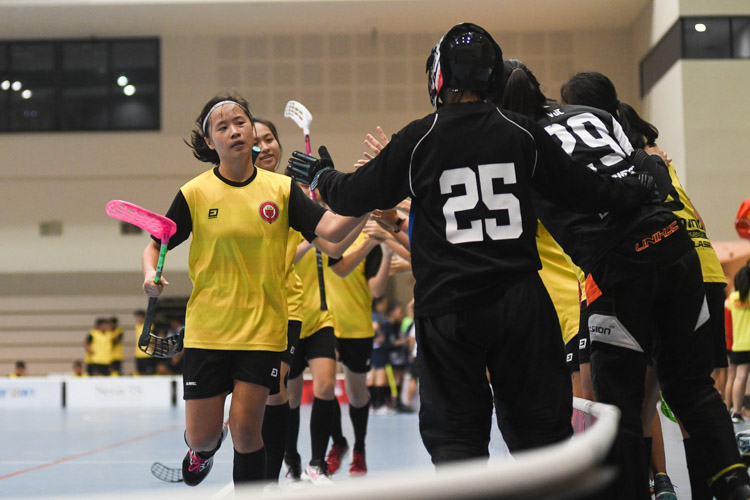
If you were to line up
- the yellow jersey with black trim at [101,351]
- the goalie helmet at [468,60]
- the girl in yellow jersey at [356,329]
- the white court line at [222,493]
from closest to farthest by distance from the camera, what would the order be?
the white court line at [222,493]
the goalie helmet at [468,60]
the girl in yellow jersey at [356,329]
the yellow jersey with black trim at [101,351]

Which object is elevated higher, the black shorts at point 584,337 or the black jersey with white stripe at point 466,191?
the black jersey with white stripe at point 466,191

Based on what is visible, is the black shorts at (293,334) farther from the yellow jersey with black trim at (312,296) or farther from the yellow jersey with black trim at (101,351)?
the yellow jersey with black trim at (101,351)

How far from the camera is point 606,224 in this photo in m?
2.79

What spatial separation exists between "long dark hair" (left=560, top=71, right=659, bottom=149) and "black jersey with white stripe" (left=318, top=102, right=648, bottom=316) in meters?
0.84

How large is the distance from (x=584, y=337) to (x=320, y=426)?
2206mm

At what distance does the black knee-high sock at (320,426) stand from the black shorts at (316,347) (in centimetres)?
24

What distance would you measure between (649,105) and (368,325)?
471 inches

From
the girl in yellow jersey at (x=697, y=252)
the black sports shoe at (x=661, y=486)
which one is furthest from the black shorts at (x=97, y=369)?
the black sports shoe at (x=661, y=486)

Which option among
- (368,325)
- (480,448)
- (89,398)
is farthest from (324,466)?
(89,398)

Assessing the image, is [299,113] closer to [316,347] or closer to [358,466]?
[316,347]

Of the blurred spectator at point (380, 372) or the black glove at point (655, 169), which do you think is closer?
the black glove at point (655, 169)

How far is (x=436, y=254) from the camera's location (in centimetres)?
226

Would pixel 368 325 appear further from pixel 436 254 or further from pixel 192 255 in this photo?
pixel 436 254

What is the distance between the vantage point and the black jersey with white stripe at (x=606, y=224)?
272 centimetres
